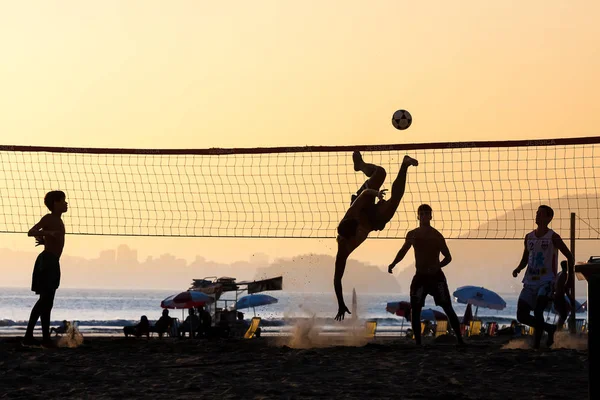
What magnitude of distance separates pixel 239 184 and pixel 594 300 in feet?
39.8

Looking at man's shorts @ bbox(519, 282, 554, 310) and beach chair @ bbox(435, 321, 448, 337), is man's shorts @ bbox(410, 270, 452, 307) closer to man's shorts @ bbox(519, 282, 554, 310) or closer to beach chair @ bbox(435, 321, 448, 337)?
man's shorts @ bbox(519, 282, 554, 310)

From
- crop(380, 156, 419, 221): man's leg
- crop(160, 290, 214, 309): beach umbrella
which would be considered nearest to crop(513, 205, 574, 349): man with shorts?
crop(380, 156, 419, 221): man's leg

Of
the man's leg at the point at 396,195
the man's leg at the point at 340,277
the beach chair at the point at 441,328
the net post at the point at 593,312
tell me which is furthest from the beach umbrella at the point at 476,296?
the net post at the point at 593,312

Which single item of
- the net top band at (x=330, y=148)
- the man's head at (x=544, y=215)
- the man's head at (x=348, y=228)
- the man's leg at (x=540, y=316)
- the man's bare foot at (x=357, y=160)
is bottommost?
the man's leg at (x=540, y=316)

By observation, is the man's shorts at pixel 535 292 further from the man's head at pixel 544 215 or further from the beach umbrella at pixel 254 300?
the beach umbrella at pixel 254 300

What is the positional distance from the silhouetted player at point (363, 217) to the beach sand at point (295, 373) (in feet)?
2.65

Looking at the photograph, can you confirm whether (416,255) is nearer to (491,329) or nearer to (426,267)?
(426,267)

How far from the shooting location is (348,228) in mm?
10523

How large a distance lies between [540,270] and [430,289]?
3.74ft

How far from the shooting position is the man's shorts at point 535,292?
1029cm

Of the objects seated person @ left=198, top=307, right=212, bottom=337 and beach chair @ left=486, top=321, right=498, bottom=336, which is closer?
seated person @ left=198, top=307, right=212, bottom=337

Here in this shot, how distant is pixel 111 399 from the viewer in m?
6.72

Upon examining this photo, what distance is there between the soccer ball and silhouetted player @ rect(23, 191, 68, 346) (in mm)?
4299

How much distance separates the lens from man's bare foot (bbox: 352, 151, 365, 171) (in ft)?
37.8
